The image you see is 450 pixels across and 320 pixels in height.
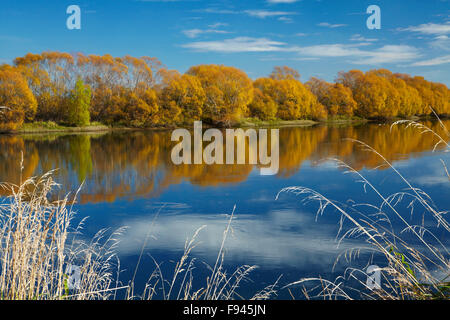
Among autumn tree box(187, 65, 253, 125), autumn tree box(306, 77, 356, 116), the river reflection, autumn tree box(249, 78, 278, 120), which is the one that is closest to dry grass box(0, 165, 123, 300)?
the river reflection

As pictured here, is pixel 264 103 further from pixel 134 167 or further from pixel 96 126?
pixel 134 167

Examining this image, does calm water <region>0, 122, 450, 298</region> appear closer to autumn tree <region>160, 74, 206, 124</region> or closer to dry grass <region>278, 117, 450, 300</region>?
dry grass <region>278, 117, 450, 300</region>

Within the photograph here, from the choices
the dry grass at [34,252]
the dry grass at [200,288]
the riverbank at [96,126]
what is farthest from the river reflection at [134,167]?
the riverbank at [96,126]

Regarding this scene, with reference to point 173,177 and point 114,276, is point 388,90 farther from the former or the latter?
point 114,276

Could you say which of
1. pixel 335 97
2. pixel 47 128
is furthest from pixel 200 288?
pixel 335 97

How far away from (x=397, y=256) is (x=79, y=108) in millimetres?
44150

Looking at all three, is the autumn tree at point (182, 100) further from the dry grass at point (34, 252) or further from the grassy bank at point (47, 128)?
the dry grass at point (34, 252)

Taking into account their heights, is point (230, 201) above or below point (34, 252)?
below

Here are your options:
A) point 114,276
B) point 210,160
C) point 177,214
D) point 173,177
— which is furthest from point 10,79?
point 114,276

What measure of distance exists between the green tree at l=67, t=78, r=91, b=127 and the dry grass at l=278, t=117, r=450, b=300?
129ft

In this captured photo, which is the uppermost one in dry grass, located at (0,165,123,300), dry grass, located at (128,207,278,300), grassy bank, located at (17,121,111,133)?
grassy bank, located at (17,121,111,133)

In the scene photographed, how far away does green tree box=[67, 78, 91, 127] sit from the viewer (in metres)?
43.9

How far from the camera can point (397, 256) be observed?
3527mm

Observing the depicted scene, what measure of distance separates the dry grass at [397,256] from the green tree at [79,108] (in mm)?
39191
